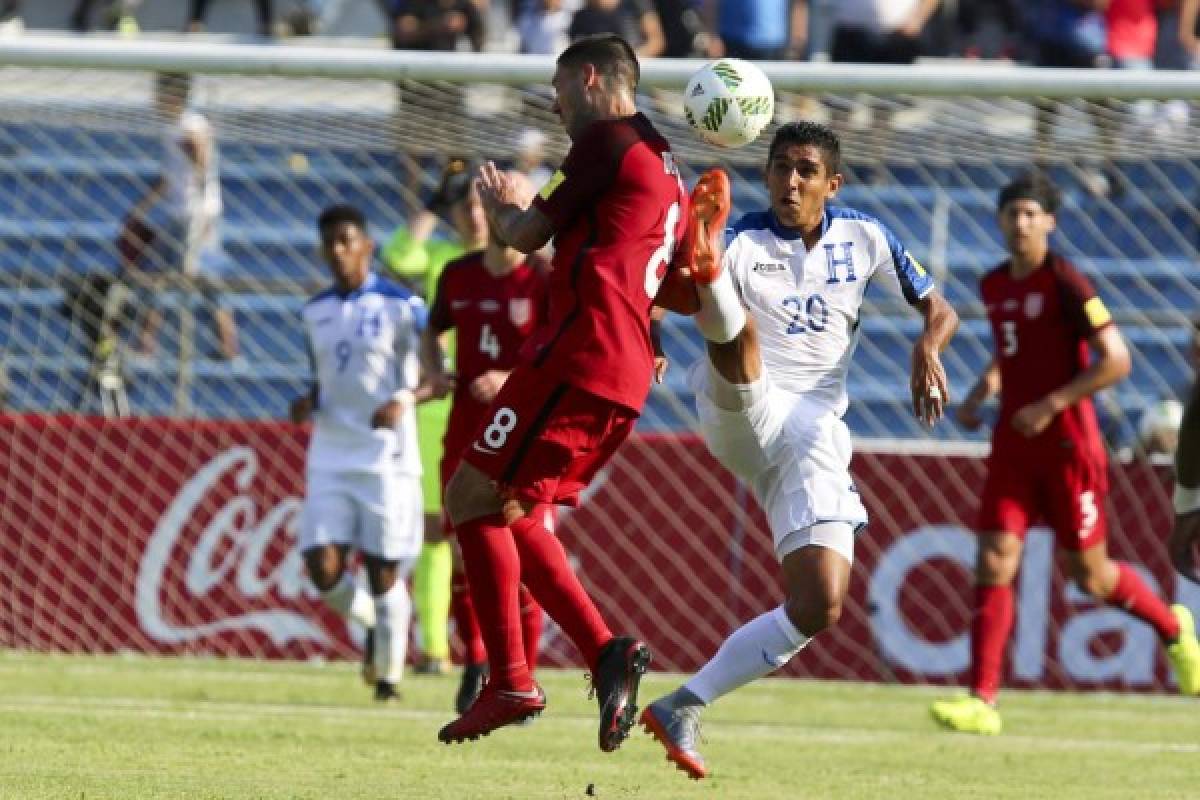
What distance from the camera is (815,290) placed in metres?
7.68

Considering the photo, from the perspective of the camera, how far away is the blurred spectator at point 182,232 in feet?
45.7

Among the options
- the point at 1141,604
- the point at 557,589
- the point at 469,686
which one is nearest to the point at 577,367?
the point at 557,589

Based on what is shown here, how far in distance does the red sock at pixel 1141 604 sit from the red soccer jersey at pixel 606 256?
4.53m

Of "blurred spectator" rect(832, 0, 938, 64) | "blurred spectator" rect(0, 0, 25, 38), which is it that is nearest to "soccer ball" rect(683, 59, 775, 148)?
"blurred spectator" rect(832, 0, 938, 64)

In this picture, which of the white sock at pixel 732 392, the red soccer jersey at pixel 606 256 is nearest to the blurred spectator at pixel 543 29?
the white sock at pixel 732 392

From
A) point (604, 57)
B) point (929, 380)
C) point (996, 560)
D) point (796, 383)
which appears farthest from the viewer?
point (996, 560)

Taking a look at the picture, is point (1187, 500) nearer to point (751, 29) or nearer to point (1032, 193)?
point (1032, 193)

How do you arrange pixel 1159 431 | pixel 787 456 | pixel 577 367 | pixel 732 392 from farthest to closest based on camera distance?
pixel 1159 431 < pixel 787 456 < pixel 732 392 < pixel 577 367

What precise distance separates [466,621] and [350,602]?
0.85 meters

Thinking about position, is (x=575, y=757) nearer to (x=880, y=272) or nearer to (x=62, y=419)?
(x=880, y=272)

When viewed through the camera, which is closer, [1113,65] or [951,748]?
[951,748]

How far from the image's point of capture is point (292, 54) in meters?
11.1

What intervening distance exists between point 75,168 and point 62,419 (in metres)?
3.24

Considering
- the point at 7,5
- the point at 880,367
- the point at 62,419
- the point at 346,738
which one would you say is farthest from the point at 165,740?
the point at 7,5
